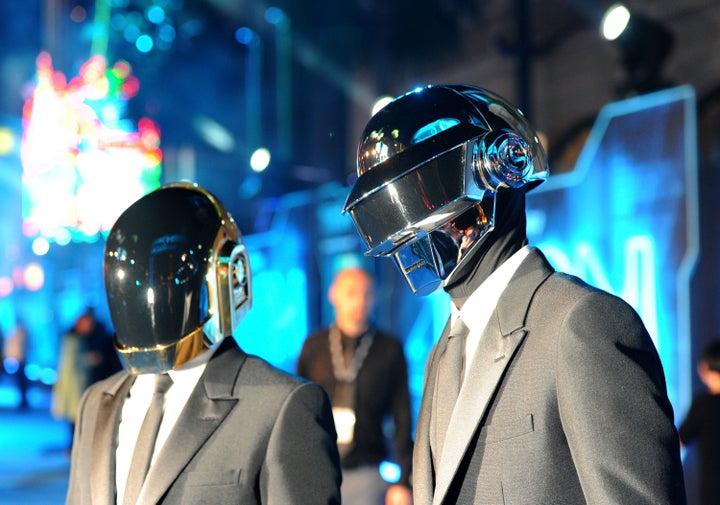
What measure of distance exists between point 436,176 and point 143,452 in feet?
3.13

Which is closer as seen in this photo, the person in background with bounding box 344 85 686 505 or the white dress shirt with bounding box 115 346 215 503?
the person in background with bounding box 344 85 686 505

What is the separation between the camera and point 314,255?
1070 centimetres

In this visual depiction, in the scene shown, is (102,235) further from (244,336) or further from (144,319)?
(144,319)

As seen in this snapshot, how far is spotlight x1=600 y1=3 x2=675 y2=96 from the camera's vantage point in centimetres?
590

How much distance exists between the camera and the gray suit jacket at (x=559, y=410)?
5.01 feet

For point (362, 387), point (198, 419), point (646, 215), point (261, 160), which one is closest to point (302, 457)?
point (198, 419)

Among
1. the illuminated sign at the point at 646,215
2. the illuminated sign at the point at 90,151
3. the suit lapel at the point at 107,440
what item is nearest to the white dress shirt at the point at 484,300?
the suit lapel at the point at 107,440

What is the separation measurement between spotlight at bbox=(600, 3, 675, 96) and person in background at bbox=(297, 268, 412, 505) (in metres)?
2.45

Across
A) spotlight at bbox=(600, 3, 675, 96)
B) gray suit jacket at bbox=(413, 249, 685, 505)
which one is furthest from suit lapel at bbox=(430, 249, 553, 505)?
spotlight at bbox=(600, 3, 675, 96)

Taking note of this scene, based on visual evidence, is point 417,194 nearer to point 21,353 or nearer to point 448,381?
point 448,381

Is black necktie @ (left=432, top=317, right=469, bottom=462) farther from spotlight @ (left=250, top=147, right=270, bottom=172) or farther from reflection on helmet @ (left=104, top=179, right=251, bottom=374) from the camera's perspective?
spotlight @ (left=250, top=147, right=270, bottom=172)

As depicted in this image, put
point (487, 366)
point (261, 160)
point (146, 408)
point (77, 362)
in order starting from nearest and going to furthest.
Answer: point (487, 366), point (146, 408), point (261, 160), point (77, 362)

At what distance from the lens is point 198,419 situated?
2.25 meters

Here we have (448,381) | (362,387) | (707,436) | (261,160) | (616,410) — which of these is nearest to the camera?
(616,410)
